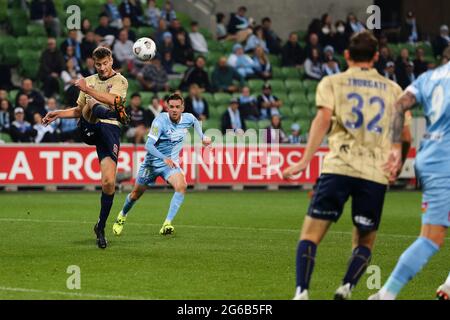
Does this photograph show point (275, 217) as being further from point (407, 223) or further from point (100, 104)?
point (100, 104)

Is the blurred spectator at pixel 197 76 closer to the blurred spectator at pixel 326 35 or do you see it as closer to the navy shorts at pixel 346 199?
the blurred spectator at pixel 326 35

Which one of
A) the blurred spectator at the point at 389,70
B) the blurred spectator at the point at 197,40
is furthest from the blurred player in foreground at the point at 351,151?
the blurred spectator at the point at 197,40

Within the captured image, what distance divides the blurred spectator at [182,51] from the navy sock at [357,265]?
1928cm

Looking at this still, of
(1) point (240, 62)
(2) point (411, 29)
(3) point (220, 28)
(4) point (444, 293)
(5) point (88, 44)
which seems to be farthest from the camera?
(2) point (411, 29)

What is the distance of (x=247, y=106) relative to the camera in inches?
1042

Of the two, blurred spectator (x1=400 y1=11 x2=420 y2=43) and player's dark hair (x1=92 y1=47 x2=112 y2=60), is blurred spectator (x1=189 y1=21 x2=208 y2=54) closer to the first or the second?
blurred spectator (x1=400 y1=11 x2=420 y2=43)

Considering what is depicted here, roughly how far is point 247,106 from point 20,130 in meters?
6.12

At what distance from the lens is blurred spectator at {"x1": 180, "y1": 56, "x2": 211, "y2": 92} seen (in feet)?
86.7

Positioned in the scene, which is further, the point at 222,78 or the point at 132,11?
the point at 222,78

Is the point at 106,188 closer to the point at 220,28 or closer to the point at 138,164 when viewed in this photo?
the point at 138,164

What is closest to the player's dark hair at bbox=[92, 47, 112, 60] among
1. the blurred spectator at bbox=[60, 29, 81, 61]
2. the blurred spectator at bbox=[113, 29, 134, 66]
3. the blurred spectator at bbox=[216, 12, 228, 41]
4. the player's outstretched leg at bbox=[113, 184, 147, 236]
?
the player's outstretched leg at bbox=[113, 184, 147, 236]

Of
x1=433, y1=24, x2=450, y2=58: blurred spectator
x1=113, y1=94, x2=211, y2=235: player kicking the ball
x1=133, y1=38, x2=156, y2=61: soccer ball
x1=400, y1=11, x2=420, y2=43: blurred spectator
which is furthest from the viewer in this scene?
x1=400, y1=11, x2=420, y2=43: blurred spectator

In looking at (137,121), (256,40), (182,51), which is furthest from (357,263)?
(256,40)

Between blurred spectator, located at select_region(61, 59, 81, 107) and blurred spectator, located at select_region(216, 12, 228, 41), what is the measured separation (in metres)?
6.15
